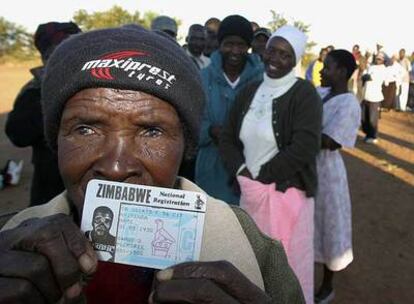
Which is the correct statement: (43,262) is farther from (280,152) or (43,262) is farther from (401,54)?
(401,54)

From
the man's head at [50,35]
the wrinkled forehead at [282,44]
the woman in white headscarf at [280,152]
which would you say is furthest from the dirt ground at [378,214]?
the man's head at [50,35]

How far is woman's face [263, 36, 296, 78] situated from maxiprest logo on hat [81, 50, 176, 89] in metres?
2.09

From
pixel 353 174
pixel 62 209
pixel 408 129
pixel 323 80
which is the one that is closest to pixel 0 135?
pixel 353 174

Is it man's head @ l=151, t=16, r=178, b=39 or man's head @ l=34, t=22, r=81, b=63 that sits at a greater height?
man's head @ l=151, t=16, r=178, b=39

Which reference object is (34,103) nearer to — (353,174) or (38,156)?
(38,156)

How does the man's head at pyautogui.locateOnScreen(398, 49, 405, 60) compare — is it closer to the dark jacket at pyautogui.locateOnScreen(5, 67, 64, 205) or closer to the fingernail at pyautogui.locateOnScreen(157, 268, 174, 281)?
the dark jacket at pyautogui.locateOnScreen(5, 67, 64, 205)

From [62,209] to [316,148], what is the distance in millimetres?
2099

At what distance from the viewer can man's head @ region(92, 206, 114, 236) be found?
108 cm

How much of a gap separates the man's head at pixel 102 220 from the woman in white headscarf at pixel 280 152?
2060 millimetres

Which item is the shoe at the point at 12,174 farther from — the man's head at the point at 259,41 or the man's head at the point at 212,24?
the man's head at the point at 259,41

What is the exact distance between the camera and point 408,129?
1299cm

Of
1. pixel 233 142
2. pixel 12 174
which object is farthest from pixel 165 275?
pixel 12 174

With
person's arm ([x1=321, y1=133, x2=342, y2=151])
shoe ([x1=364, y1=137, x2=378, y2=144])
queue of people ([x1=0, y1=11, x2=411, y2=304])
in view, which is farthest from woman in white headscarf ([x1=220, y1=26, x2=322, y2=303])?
shoe ([x1=364, y1=137, x2=378, y2=144])

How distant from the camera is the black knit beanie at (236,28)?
398 cm
